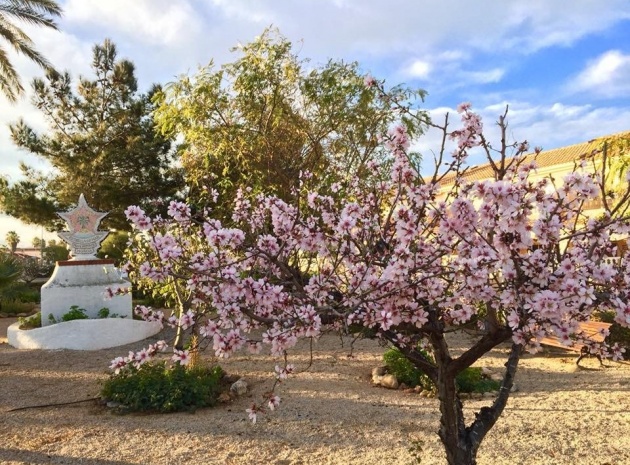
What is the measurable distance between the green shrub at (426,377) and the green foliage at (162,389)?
2323 mm

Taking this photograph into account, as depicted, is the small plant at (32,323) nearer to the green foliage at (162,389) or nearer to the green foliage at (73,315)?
the green foliage at (73,315)

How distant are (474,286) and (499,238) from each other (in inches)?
10.9

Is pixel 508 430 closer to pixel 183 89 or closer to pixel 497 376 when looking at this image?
pixel 497 376

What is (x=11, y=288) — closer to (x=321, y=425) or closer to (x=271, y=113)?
(x=271, y=113)

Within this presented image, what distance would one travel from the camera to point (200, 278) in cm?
293

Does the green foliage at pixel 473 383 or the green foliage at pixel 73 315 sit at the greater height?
the green foliage at pixel 73 315

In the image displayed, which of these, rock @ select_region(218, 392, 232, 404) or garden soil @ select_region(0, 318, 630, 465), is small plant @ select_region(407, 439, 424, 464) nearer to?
garden soil @ select_region(0, 318, 630, 465)

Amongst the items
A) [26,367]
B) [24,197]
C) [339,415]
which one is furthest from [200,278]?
[24,197]

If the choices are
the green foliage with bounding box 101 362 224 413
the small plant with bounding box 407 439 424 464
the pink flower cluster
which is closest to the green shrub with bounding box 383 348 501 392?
the small plant with bounding box 407 439 424 464

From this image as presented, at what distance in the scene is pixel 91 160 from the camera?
72.3 ft

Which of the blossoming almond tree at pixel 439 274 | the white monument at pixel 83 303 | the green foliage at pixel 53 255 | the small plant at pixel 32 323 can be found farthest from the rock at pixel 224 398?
the green foliage at pixel 53 255

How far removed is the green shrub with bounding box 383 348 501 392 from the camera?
22.4 feet

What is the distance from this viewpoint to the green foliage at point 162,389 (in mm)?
6250

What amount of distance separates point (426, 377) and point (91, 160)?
1886 cm
